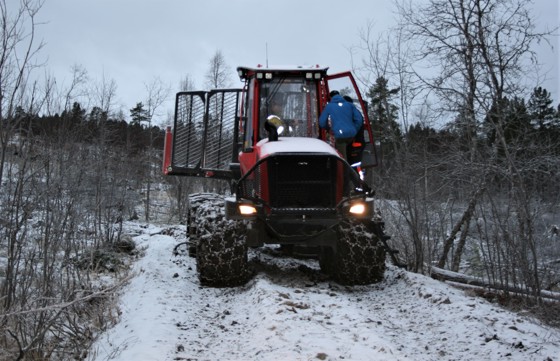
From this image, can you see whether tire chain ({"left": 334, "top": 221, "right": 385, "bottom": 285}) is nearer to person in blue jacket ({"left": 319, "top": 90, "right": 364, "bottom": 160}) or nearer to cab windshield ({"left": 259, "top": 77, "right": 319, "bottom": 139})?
person in blue jacket ({"left": 319, "top": 90, "right": 364, "bottom": 160})

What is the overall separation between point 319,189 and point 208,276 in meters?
1.72

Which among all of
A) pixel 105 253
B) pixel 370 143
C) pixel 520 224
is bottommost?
pixel 105 253

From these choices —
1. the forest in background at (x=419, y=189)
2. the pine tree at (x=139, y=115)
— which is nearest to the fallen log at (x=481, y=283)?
the forest in background at (x=419, y=189)

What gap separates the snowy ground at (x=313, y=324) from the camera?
384 cm

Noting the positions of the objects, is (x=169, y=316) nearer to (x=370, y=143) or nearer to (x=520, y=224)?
(x=370, y=143)

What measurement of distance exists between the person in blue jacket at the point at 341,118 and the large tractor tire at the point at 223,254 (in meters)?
1.70

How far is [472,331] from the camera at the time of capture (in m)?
4.29

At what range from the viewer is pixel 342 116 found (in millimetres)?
6406

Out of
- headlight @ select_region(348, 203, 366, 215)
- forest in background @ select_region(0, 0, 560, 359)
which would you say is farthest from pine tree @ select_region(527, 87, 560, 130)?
headlight @ select_region(348, 203, 366, 215)

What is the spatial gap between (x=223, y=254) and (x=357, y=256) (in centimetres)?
167

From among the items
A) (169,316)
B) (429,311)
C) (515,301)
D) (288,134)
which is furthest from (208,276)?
(515,301)

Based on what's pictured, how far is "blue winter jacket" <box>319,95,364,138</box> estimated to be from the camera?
6.41 metres

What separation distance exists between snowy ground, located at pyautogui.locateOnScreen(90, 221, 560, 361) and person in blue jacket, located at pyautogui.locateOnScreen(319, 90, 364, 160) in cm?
194

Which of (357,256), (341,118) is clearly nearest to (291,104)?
(341,118)
